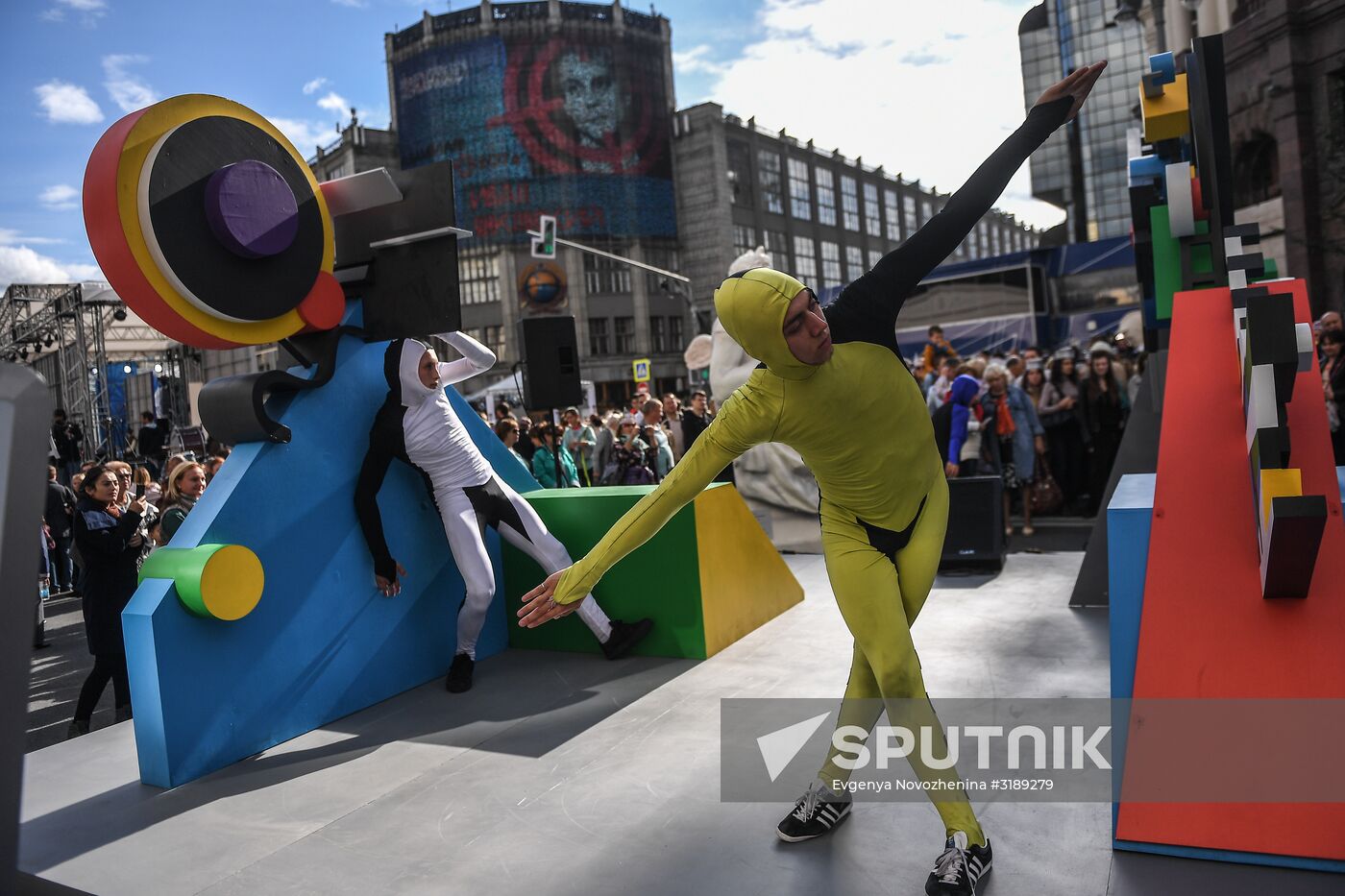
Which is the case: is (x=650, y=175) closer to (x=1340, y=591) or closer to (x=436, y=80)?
(x=436, y=80)

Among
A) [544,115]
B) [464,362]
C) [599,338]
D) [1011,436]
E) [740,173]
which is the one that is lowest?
[1011,436]

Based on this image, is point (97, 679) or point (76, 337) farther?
point (76, 337)

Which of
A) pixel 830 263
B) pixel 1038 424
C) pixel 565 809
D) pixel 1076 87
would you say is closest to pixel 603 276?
pixel 830 263

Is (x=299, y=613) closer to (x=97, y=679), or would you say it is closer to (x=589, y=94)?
(x=97, y=679)

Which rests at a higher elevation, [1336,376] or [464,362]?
[464,362]

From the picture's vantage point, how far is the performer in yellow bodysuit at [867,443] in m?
2.66

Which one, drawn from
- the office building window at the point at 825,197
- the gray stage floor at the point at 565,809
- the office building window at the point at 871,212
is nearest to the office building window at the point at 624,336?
the office building window at the point at 825,197

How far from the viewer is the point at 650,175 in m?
50.3

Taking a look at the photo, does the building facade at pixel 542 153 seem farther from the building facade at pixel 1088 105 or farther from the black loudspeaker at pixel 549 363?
the black loudspeaker at pixel 549 363

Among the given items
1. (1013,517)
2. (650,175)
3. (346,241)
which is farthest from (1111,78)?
(346,241)

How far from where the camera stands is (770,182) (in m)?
57.7

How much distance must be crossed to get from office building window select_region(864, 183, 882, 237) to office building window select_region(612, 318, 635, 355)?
27.5 metres

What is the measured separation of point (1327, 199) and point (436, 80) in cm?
4154

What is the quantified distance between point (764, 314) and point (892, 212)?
7570cm
